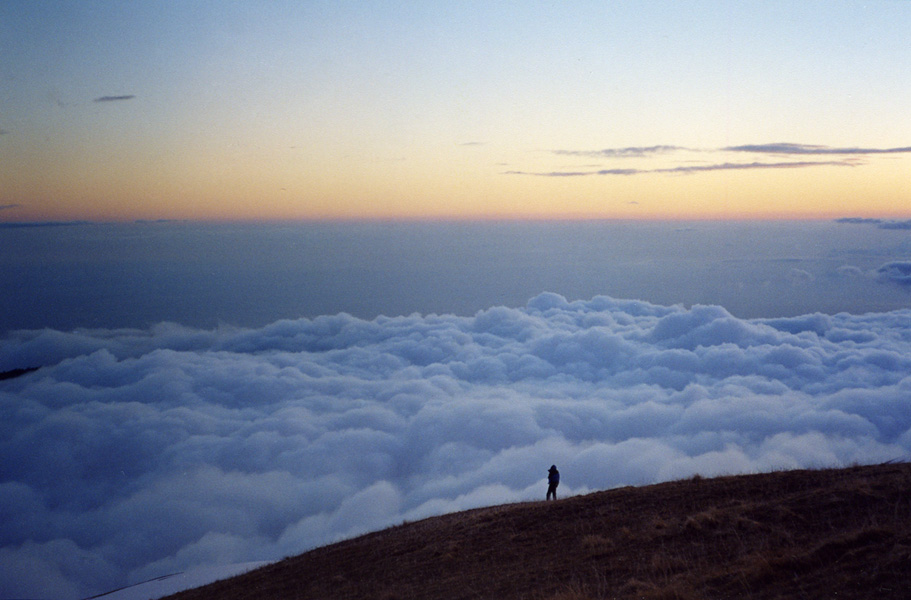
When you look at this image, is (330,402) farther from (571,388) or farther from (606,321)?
(606,321)

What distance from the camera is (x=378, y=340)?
595 feet

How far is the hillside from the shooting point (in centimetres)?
758

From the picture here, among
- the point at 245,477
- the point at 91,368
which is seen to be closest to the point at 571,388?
the point at 245,477

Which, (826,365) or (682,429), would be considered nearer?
(682,429)

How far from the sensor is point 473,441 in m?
106

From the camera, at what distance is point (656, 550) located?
409 inches

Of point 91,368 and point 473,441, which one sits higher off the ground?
point 91,368

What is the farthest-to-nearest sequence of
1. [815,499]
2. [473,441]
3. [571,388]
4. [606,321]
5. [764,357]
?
[606,321] → [571,388] → [764,357] → [473,441] → [815,499]

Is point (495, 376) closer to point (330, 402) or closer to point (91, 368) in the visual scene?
point (330, 402)

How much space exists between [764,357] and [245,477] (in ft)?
370

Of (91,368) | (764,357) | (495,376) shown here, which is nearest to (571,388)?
(495,376)

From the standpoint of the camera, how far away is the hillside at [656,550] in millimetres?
7578

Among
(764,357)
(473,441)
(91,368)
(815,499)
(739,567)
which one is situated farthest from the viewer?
(91,368)

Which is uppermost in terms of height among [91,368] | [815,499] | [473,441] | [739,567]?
[739,567]
